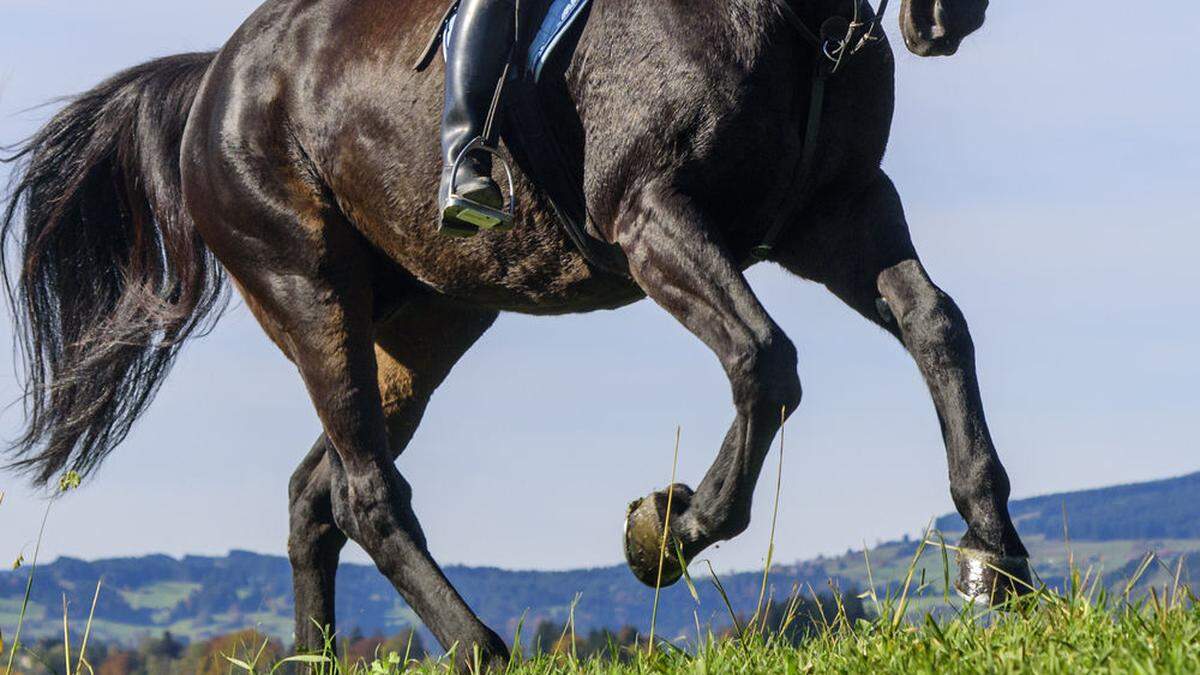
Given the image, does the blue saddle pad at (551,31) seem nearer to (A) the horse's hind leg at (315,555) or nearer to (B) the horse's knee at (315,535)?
(A) the horse's hind leg at (315,555)

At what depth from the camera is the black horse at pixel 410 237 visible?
4.67 metres

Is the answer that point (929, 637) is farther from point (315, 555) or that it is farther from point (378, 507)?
point (315, 555)

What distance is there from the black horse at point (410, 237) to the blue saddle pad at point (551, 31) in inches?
3.0

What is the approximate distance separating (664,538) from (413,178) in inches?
71.4

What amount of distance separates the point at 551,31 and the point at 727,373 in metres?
1.29

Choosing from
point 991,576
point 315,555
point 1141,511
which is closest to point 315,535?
point 315,555

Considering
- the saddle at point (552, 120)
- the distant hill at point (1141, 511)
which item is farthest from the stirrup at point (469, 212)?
the distant hill at point (1141, 511)

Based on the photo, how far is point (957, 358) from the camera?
4.69 metres

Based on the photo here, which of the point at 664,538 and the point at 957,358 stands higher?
the point at 957,358

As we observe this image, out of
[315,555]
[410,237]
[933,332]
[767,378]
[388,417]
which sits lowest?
[315,555]

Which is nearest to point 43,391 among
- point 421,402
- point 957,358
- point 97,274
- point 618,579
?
point 97,274

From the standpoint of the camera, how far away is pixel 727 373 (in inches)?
181

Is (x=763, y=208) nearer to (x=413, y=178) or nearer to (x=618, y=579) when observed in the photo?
(x=413, y=178)

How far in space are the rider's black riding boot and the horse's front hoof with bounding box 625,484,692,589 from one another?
1.04 meters
